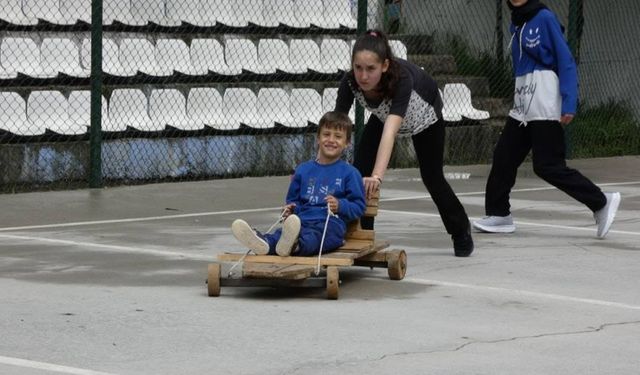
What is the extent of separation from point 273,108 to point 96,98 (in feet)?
9.55

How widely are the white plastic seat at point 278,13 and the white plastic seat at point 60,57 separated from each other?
9.26ft

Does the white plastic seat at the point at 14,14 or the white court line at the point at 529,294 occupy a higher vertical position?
the white plastic seat at the point at 14,14

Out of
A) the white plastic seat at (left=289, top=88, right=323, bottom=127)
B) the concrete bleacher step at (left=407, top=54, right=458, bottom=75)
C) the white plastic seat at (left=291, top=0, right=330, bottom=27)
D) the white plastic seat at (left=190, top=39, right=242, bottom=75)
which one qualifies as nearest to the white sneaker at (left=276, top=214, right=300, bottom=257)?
the white plastic seat at (left=190, top=39, right=242, bottom=75)

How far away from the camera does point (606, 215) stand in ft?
33.4

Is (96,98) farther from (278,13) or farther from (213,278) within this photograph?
(213,278)

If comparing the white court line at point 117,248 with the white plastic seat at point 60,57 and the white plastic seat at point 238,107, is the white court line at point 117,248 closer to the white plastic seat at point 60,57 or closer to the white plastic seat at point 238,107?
the white plastic seat at point 60,57

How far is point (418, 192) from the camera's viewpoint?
13453 millimetres

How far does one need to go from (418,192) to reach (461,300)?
575 centimetres

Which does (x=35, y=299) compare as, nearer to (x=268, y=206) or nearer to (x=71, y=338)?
(x=71, y=338)

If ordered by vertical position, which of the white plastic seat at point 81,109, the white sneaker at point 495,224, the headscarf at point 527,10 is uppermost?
the headscarf at point 527,10

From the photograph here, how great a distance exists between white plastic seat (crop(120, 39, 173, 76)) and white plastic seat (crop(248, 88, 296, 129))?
1208 millimetres

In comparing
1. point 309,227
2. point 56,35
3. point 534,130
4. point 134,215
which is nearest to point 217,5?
point 56,35

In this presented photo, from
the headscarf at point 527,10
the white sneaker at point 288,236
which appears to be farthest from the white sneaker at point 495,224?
the white sneaker at point 288,236

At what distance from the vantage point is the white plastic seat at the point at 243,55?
51.6 ft
